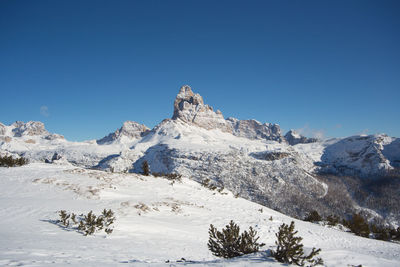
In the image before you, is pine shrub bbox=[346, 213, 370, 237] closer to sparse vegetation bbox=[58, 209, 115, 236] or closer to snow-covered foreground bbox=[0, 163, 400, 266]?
snow-covered foreground bbox=[0, 163, 400, 266]

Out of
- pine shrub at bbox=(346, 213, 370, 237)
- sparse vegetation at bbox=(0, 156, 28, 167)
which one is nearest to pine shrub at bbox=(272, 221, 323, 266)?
pine shrub at bbox=(346, 213, 370, 237)

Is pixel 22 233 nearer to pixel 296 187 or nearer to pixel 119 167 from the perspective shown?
pixel 296 187

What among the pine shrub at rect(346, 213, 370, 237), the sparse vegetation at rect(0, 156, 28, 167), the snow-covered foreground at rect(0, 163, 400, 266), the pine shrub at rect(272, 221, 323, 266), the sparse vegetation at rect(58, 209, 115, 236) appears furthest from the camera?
the sparse vegetation at rect(0, 156, 28, 167)

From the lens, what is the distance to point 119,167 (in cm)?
19862

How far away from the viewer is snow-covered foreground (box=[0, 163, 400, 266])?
240 inches

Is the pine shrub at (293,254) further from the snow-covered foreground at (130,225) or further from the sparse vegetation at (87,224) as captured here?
the sparse vegetation at (87,224)

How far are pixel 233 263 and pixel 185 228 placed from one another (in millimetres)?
8519

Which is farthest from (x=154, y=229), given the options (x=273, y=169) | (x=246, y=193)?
(x=273, y=169)

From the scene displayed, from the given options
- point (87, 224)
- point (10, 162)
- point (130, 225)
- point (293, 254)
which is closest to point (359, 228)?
point (130, 225)

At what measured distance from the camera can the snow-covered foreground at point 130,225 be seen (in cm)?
610

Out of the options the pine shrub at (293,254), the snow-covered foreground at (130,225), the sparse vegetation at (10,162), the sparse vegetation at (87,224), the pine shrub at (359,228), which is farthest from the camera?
the sparse vegetation at (10,162)

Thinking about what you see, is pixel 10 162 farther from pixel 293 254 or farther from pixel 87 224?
pixel 293 254

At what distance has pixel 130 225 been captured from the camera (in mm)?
11719

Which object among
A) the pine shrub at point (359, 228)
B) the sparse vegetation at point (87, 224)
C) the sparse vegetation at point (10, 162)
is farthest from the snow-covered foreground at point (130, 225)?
the pine shrub at point (359, 228)
